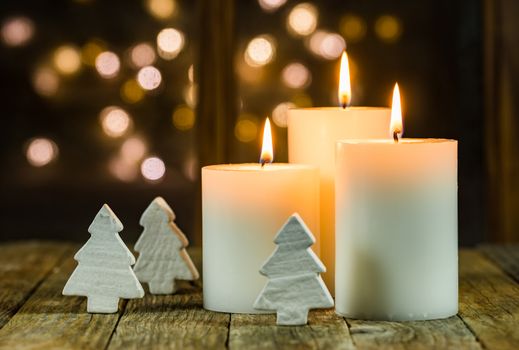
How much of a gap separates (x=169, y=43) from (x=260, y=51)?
0.22 meters

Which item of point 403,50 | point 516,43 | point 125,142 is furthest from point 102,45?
point 516,43

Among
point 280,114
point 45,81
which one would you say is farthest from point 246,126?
point 45,81

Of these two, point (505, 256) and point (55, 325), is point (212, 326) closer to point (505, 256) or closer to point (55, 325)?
point (55, 325)

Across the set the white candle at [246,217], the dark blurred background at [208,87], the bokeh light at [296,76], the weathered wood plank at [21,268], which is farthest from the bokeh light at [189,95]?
the white candle at [246,217]

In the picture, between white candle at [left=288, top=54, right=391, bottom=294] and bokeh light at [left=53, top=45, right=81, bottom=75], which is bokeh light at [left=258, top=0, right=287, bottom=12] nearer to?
bokeh light at [left=53, top=45, right=81, bottom=75]

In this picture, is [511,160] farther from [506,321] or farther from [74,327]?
[74,327]

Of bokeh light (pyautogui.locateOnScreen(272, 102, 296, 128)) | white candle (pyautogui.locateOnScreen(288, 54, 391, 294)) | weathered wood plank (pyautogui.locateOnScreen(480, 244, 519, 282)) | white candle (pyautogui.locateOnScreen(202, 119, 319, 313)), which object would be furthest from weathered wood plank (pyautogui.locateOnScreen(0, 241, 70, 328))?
weathered wood plank (pyautogui.locateOnScreen(480, 244, 519, 282))

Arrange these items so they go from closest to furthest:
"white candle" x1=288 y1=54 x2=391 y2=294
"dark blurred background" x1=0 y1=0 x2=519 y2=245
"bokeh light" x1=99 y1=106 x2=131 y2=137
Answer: "white candle" x1=288 y1=54 x2=391 y2=294, "dark blurred background" x1=0 y1=0 x2=519 y2=245, "bokeh light" x1=99 y1=106 x2=131 y2=137

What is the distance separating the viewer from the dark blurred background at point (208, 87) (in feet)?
8.16

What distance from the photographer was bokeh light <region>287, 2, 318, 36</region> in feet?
8.33

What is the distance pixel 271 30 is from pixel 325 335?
1338mm

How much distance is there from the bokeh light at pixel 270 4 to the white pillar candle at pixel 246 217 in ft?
3.64

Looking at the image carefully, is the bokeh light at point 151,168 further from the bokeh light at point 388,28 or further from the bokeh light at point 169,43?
the bokeh light at point 388,28

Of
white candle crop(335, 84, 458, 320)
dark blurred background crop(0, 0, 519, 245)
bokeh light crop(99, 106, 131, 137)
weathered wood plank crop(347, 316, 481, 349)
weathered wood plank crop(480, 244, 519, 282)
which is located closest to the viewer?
weathered wood plank crop(347, 316, 481, 349)
